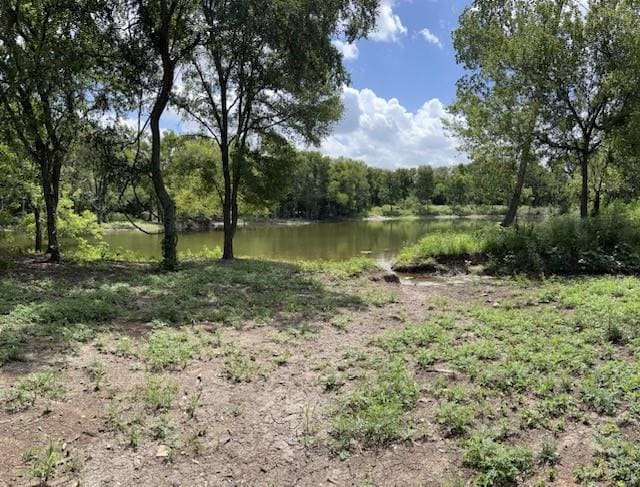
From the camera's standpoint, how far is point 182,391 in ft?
15.5

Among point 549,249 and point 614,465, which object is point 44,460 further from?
point 549,249

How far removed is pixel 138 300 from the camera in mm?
8344

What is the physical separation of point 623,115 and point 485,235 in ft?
20.2

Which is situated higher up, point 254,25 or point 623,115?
point 254,25

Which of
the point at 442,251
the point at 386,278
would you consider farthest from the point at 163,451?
the point at 442,251

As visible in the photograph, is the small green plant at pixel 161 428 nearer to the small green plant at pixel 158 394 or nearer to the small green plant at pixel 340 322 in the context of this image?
the small green plant at pixel 158 394

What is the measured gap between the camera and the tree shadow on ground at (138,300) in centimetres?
616

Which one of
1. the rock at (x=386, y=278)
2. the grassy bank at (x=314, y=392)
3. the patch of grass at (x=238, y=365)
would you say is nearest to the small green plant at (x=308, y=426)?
the grassy bank at (x=314, y=392)

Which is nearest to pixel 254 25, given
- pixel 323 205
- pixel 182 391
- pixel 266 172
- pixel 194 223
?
pixel 266 172

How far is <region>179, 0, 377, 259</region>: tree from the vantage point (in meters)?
11.5

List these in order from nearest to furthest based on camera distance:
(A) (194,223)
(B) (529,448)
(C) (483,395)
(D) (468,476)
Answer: (D) (468,476), (B) (529,448), (C) (483,395), (A) (194,223)

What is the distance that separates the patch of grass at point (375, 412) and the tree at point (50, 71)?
33.3ft

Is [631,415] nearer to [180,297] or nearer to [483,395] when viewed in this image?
[483,395]

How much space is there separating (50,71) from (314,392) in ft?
32.1
